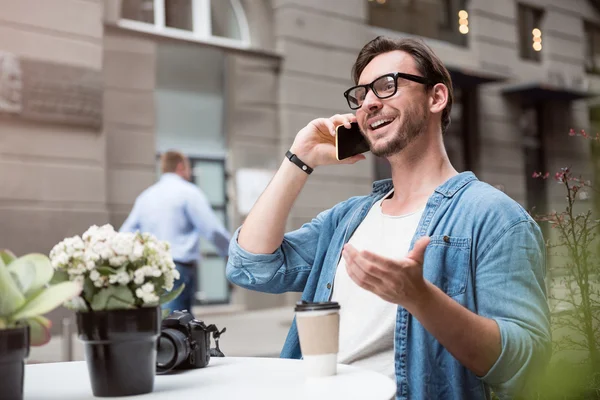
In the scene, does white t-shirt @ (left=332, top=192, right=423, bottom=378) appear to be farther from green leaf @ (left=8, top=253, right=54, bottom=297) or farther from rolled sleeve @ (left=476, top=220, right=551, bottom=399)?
green leaf @ (left=8, top=253, right=54, bottom=297)

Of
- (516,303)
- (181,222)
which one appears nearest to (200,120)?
(181,222)

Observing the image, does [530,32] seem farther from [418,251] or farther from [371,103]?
[418,251]

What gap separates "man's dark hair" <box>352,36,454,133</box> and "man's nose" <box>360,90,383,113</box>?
0.15m

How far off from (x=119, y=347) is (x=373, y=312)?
0.76 m

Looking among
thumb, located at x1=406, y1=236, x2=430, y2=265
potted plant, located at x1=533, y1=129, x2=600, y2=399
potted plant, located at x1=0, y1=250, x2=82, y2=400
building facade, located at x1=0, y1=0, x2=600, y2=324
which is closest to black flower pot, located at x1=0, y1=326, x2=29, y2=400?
potted plant, located at x1=0, y1=250, x2=82, y2=400

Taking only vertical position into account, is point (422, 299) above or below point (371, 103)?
below

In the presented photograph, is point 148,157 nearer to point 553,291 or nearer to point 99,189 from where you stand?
point 99,189

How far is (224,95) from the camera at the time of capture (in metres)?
9.12

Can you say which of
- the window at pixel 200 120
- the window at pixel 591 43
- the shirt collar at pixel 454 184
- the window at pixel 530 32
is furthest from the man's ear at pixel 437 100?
the window at pixel 591 43

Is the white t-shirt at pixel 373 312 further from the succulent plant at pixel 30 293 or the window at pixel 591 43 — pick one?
the window at pixel 591 43

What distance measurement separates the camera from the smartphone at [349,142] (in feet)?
7.08

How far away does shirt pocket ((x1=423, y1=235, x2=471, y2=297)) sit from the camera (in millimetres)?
1688

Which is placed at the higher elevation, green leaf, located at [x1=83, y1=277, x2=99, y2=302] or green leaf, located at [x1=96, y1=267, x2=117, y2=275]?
green leaf, located at [x1=96, y1=267, x2=117, y2=275]

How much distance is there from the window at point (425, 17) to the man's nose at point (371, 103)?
8.77 metres
